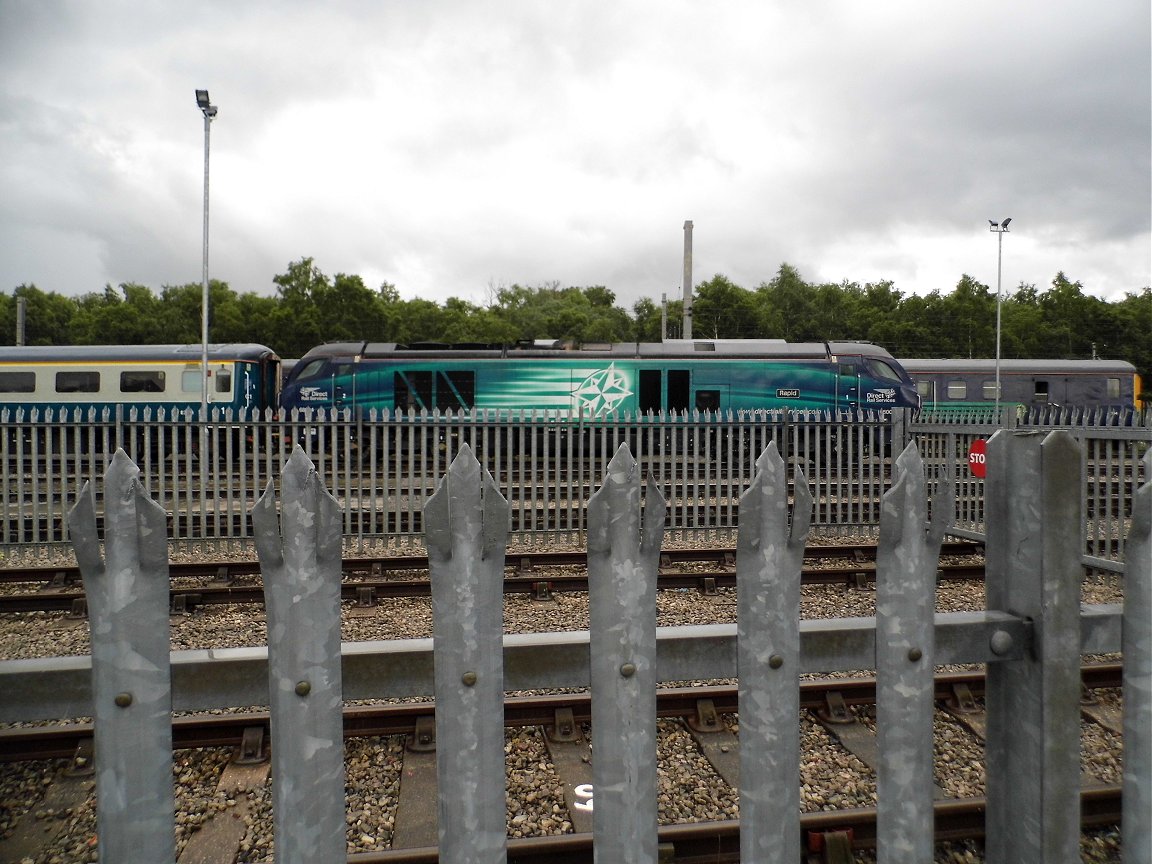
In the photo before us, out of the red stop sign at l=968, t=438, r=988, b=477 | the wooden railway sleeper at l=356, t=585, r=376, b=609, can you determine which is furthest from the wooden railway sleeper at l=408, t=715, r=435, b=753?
the red stop sign at l=968, t=438, r=988, b=477

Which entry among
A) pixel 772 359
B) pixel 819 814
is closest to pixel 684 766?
pixel 819 814

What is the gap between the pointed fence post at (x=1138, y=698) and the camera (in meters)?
1.72

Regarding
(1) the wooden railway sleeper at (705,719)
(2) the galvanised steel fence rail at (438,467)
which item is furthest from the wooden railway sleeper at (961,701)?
(2) the galvanised steel fence rail at (438,467)

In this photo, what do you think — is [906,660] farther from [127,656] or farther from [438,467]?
[438,467]

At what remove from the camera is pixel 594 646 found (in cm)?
153

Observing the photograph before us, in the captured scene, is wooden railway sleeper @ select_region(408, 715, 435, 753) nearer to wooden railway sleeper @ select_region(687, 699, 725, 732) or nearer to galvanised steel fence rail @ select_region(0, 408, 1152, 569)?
wooden railway sleeper @ select_region(687, 699, 725, 732)

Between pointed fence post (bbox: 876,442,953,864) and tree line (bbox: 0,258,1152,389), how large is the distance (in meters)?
41.9

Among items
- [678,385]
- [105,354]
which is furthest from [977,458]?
[105,354]

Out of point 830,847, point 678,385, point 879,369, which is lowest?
point 830,847

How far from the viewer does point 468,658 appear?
1.47 meters

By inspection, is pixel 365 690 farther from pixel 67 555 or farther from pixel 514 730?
pixel 67 555

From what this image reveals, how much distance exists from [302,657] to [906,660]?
4.31 feet

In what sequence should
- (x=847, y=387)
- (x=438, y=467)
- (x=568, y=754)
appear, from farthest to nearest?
(x=847, y=387)
(x=438, y=467)
(x=568, y=754)

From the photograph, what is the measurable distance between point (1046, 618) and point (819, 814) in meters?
1.96
